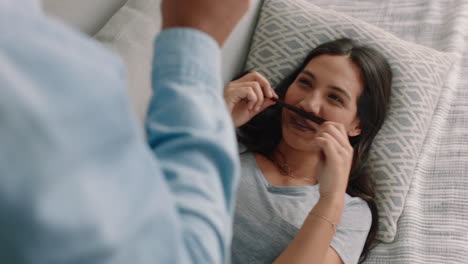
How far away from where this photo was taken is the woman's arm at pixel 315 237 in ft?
3.36

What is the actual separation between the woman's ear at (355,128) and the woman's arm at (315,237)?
33 cm

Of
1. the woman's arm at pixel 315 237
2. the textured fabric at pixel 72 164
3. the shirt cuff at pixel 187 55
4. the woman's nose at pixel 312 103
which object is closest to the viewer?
the textured fabric at pixel 72 164

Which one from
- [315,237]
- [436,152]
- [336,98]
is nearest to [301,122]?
[336,98]

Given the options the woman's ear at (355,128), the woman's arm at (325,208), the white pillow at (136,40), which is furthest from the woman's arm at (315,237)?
the white pillow at (136,40)

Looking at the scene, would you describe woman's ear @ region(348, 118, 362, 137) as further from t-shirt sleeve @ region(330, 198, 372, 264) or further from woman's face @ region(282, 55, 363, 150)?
t-shirt sleeve @ region(330, 198, 372, 264)

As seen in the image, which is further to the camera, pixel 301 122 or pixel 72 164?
pixel 301 122

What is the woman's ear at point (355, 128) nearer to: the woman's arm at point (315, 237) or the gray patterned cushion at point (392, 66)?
the gray patterned cushion at point (392, 66)

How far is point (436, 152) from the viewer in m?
1.39

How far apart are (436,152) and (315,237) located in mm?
579

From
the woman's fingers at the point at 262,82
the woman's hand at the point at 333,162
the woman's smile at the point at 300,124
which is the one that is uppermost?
the woman's fingers at the point at 262,82

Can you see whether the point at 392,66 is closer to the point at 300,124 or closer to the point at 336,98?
the point at 336,98

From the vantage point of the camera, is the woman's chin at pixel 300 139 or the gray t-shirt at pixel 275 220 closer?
the gray t-shirt at pixel 275 220

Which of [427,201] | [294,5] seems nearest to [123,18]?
[294,5]

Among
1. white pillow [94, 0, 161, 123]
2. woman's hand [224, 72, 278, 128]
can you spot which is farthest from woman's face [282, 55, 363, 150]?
white pillow [94, 0, 161, 123]
